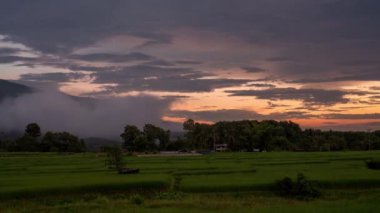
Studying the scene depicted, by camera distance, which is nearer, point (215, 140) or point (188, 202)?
point (188, 202)

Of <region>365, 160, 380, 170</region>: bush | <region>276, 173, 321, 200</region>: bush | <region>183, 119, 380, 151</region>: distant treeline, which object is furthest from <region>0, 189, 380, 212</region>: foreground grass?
<region>183, 119, 380, 151</region>: distant treeline

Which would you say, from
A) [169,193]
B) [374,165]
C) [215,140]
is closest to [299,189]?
[169,193]

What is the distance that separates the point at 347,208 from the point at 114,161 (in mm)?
26559

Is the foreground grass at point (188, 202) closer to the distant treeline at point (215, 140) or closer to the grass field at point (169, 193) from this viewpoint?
the grass field at point (169, 193)

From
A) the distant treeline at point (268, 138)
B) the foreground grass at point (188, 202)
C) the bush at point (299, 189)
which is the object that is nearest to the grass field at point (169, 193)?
the foreground grass at point (188, 202)

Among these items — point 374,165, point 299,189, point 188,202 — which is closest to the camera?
point 188,202

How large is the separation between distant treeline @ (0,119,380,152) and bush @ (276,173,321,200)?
79.2 meters

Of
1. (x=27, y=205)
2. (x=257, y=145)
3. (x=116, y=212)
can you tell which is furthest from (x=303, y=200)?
(x=257, y=145)

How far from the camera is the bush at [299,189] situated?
2845cm

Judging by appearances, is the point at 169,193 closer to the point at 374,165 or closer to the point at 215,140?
the point at 374,165

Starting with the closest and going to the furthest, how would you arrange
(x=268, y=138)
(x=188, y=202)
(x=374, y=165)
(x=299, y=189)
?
1. (x=188, y=202)
2. (x=299, y=189)
3. (x=374, y=165)
4. (x=268, y=138)

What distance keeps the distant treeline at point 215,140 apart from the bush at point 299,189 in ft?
260

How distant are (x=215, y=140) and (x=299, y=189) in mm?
100527

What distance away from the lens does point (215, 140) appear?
129250 millimetres
